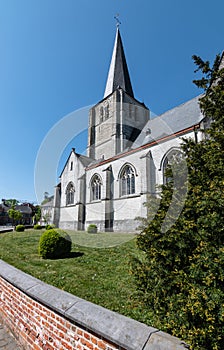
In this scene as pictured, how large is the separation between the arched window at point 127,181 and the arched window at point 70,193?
829 cm

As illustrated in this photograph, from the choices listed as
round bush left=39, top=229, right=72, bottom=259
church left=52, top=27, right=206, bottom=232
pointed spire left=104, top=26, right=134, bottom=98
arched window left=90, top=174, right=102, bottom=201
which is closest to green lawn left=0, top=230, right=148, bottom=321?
round bush left=39, top=229, right=72, bottom=259

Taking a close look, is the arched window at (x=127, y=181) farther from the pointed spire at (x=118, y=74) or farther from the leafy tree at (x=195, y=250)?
the leafy tree at (x=195, y=250)

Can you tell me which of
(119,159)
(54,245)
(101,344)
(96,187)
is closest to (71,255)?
(54,245)

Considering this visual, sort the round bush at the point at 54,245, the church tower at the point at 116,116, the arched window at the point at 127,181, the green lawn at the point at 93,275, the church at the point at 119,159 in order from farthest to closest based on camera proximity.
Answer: the church tower at the point at 116,116 < the arched window at the point at 127,181 < the church at the point at 119,159 < the round bush at the point at 54,245 < the green lawn at the point at 93,275

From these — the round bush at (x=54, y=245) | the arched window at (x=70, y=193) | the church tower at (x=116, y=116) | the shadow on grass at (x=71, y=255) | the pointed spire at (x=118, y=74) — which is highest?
the pointed spire at (x=118, y=74)

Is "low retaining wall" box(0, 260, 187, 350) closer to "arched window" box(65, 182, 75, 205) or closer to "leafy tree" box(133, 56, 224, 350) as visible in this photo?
"leafy tree" box(133, 56, 224, 350)

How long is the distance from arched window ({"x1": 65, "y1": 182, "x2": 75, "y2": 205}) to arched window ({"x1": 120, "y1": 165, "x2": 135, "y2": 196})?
27.2ft

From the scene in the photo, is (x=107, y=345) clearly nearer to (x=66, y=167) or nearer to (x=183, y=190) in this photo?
(x=183, y=190)

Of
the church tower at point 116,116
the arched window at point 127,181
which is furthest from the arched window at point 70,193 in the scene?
the arched window at point 127,181

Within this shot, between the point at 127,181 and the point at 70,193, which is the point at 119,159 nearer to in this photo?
the point at 127,181

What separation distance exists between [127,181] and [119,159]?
2.38 metres

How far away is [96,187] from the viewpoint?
21500 mm

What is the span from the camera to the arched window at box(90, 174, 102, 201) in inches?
823

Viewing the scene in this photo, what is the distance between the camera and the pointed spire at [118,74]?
27.9m
